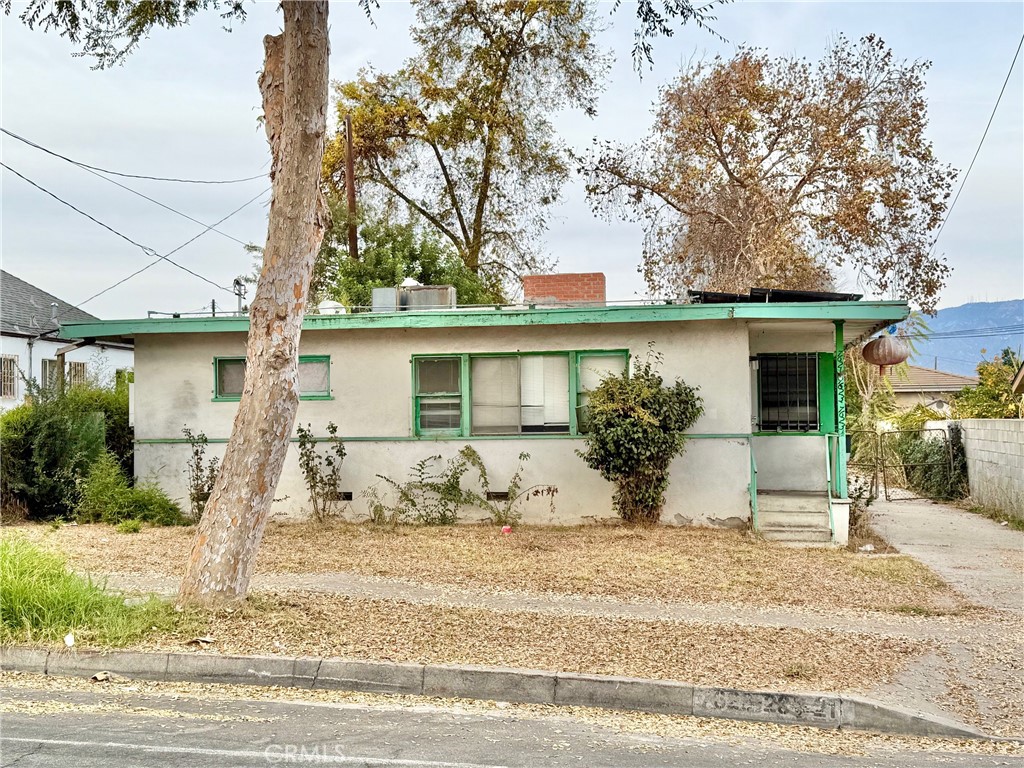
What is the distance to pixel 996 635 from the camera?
834 cm

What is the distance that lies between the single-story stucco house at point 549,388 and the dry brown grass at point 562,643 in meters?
6.06

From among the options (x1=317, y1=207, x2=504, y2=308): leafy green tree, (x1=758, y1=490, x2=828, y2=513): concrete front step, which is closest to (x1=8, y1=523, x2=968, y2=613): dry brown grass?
(x1=758, y1=490, x2=828, y2=513): concrete front step

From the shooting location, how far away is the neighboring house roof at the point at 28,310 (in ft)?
96.6

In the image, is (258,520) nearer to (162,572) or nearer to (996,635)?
(162,572)

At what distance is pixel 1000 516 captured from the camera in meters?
16.8

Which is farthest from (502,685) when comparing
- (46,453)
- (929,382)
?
(929,382)

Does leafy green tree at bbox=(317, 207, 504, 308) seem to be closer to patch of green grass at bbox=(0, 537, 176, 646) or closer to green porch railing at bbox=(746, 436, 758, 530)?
green porch railing at bbox=(746, 436, 758, 530)

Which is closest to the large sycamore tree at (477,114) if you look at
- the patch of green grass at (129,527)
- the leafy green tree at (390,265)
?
the leafy green tree at (390,265)

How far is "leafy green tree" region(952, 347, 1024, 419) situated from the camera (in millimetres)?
19953

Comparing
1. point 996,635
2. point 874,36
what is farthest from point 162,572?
point 874,36

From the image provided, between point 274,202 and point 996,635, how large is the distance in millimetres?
7473

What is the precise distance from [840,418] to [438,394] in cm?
618

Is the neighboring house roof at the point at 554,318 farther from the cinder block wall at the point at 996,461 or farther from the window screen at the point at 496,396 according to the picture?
the cinder block wall at the point at 996,461

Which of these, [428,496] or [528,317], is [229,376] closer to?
[428,496]
